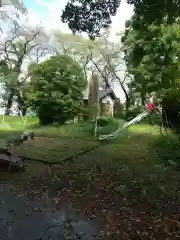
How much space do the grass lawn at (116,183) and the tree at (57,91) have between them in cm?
565

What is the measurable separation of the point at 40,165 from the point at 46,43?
926 inches

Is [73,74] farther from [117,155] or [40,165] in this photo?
[40,165]

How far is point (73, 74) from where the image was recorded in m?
16.8

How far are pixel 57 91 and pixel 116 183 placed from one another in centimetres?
1044

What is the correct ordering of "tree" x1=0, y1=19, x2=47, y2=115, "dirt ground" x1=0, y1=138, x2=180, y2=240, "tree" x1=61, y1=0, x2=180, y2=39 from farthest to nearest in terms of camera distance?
"tree" x1=0, y1=19, x2=47, y2=115, "tree" x1=61, y1=0, x2=180, y2=39, "dirt ground" x1=0, y1=138, x2=180, y2=240

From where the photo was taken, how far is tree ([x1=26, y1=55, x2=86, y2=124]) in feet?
52.7

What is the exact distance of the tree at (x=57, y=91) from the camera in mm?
16062

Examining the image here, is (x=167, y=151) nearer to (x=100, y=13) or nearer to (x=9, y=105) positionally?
(x=100, y=13)

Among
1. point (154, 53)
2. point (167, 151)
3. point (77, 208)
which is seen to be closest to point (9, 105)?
point (154, 53)

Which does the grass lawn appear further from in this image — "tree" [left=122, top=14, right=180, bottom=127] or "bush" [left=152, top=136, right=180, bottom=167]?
"tree" [left=122, top=14, right=180, bottom=127]

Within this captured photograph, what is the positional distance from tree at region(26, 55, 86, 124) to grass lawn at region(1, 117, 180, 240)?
5.65 meters

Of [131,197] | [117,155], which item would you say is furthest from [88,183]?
[117,155]

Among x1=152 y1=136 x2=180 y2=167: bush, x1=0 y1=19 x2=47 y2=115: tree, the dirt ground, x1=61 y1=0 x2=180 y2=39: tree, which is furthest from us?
x1=0 y1=19 x2=47 y2=115: tree

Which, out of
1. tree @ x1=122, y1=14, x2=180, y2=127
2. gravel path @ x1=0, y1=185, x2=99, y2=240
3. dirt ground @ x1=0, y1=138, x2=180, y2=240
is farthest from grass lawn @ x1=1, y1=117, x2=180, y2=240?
tree @ x1=122, y1=14, x2=180, y2=127
